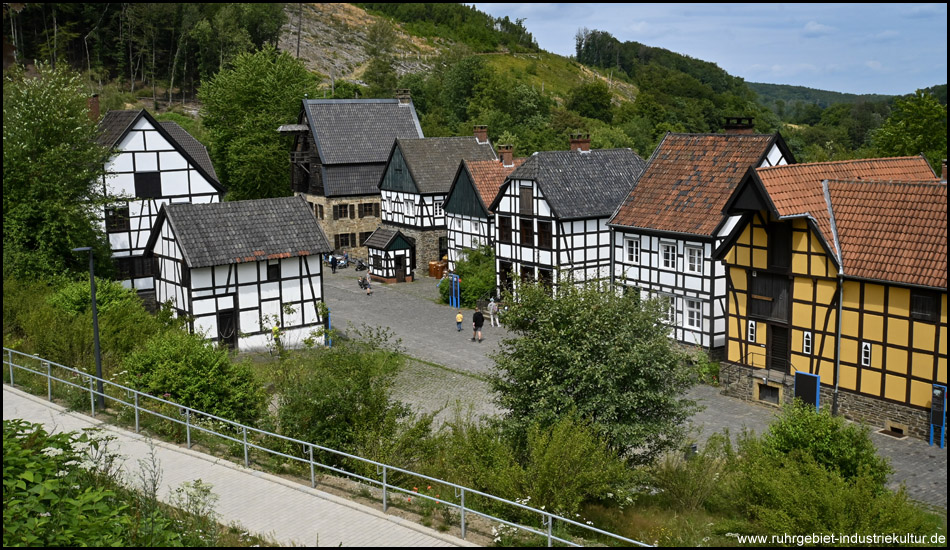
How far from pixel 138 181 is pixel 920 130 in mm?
34935

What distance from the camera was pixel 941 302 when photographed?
20.8 metres

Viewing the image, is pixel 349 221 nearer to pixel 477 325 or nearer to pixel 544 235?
pixel 544 235

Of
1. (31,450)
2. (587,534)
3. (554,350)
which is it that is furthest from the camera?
(554,350)

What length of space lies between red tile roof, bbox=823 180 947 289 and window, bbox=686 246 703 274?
4.67 meters

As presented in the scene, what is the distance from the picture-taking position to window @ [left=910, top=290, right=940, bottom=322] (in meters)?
20.9

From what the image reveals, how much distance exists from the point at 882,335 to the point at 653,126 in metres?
61.7

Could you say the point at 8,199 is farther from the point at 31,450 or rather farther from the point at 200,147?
the point at 31,450

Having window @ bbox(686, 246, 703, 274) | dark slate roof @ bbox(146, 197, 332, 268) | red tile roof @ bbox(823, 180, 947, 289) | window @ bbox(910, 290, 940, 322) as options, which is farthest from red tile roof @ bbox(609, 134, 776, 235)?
dark slate roof @ bbox(146, 197, 332, 268)

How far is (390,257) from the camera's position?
42250 mm

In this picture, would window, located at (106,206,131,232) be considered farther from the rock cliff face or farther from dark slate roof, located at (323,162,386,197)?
the rock cliff face

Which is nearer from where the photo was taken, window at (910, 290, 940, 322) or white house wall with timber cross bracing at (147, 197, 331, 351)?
window at (910, 290, 940, 322)

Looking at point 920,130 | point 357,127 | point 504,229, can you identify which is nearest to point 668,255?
point 504,229

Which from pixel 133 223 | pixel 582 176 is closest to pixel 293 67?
pixel 133 223

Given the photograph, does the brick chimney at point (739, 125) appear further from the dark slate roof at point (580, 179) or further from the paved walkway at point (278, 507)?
the paved walkway at point (278, 507)
